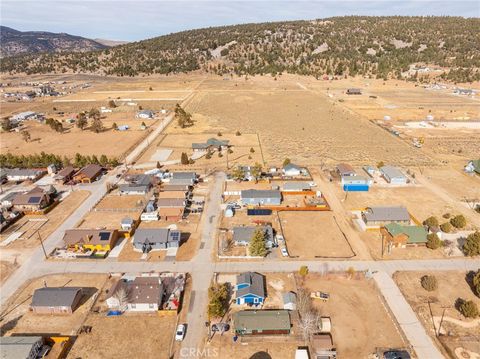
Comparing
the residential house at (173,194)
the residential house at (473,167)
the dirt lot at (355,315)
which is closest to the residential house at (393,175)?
the residential house at (473,167)

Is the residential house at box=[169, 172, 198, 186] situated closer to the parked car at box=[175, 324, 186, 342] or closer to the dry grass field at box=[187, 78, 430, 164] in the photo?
the dry grass field at box=[187, 78, 430, 164]

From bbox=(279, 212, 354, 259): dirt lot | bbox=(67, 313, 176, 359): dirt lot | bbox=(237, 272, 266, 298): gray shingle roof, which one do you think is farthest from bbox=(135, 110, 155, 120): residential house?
bbox=(67, 313, 176, 359): dirt lot

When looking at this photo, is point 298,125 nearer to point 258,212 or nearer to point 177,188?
point 177,188

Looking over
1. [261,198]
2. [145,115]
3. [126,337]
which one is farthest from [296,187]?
[145,115]

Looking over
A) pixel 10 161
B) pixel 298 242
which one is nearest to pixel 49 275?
pixel 298 242

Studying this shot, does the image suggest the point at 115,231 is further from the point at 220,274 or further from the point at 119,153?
the point at 119,153

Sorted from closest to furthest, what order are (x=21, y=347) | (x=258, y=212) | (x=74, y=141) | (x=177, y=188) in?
(x=21, y=347), (x=258, y=212), (x=177, y=188), (x=74, y=141)
